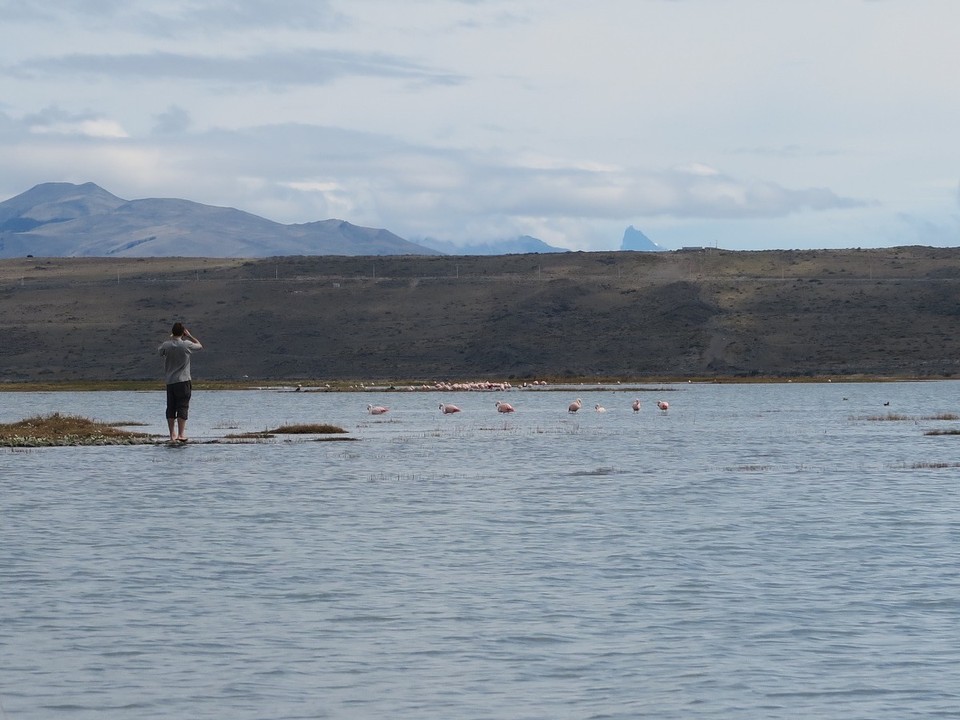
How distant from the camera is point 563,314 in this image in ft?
413

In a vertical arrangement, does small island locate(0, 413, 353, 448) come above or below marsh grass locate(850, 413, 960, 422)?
above

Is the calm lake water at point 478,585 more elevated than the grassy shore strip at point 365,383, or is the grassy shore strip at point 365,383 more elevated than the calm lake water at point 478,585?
the grassy shore strip at point 365,383

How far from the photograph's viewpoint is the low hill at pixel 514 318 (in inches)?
4446

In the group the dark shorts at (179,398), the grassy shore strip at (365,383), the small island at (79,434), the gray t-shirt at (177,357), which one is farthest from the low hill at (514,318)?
the gray t-shirt at (177,357)

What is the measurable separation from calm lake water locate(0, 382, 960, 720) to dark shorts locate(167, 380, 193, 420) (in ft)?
4.76

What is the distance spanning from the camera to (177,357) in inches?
1391

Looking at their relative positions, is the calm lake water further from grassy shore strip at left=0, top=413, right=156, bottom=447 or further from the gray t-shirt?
grassy shore strip at left=0, top=413, right=156, bottom=447

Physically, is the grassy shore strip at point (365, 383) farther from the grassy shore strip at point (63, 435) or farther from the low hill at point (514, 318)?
the grassy shore strip at point (63, 435)

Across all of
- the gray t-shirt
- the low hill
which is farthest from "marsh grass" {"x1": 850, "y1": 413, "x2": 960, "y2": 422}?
the low hill

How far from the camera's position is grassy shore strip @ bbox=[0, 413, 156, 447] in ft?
129

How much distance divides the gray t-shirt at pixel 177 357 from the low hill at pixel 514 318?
247 ft

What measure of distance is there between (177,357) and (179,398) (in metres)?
1.73

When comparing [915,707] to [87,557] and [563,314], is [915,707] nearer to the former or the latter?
[87,557]

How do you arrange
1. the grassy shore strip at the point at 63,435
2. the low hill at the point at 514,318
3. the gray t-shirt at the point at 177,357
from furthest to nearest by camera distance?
the low hill at the point at 514,318
the grassy shore strip at the point at 63,435
the gray t-shirt at the point at 177,357
